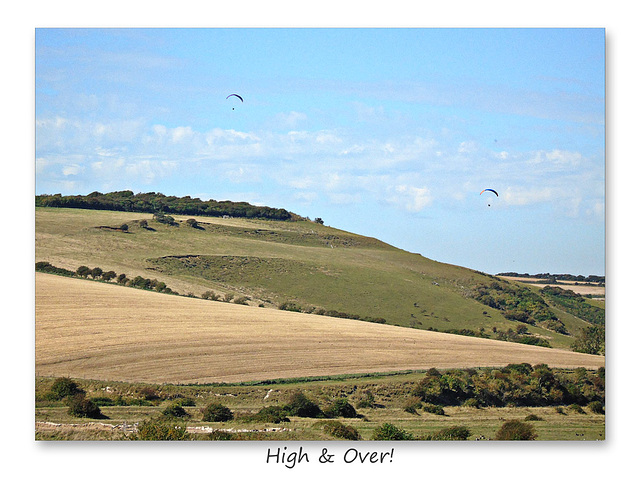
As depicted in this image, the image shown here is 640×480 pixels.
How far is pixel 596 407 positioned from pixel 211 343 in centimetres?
912

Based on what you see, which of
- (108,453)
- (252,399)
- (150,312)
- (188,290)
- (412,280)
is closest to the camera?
(108,453)

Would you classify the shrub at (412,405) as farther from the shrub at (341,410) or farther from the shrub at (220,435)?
the shrub at (220,435)

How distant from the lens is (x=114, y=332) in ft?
49.9

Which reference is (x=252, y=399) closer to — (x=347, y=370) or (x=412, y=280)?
(x=347, y=370)

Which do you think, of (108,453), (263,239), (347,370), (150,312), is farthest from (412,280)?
(108,453)

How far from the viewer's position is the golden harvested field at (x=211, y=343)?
45.0 ft

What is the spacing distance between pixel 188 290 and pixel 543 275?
1109 centimetres

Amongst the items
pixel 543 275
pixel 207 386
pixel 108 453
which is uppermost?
pixel 543 275

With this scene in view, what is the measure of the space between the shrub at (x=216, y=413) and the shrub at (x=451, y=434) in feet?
13.8

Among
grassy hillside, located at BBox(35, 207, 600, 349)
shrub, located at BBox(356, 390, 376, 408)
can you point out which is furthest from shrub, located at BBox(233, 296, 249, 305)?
shrub, located at BBox(356, 390, 376, 408)

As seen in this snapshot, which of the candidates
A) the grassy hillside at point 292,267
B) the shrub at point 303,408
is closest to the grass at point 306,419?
the shrub at point 303,408

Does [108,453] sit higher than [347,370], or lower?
lower

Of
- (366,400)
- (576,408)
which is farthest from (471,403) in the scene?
(366,400)

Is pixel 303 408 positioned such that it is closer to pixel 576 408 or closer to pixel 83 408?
pixel 83 408
